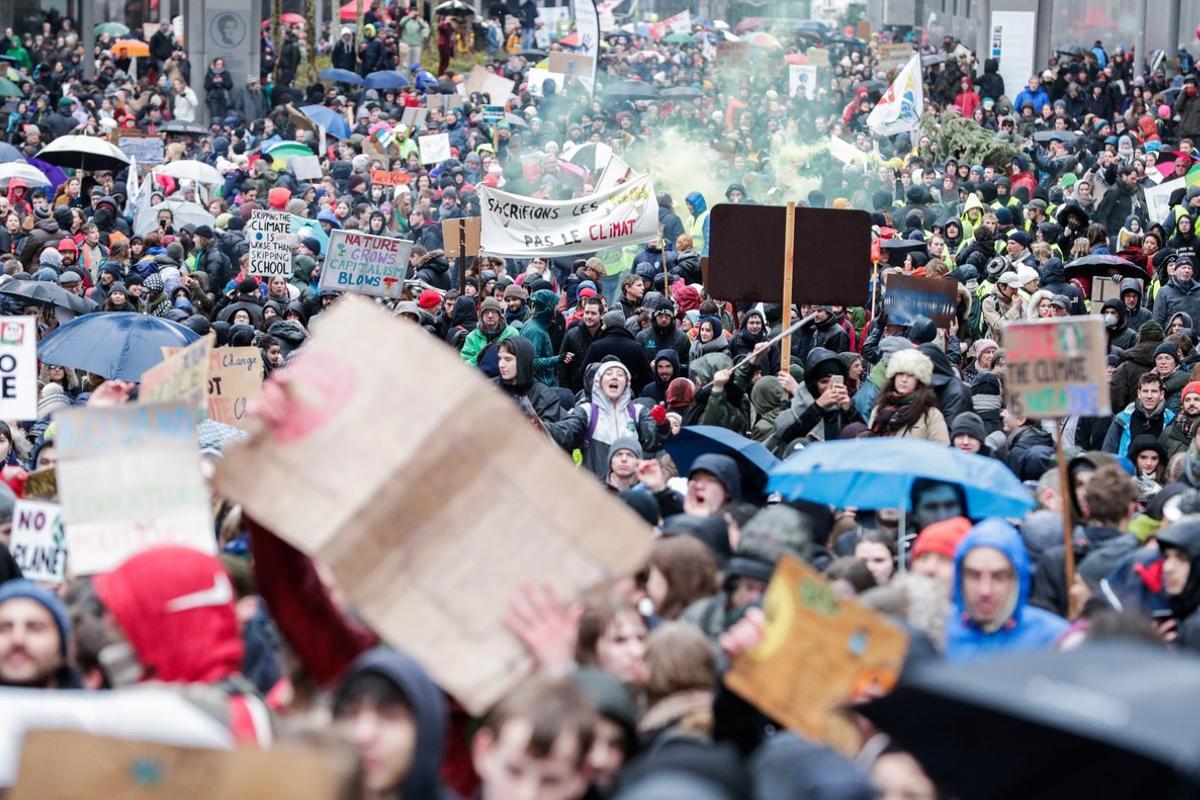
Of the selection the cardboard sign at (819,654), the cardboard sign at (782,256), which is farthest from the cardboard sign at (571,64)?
the cardboard sign at (819,654)

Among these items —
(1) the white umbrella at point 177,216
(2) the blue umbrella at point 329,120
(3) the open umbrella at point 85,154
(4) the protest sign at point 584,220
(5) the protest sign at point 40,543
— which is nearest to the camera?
(5) the protest sign at point 40,543

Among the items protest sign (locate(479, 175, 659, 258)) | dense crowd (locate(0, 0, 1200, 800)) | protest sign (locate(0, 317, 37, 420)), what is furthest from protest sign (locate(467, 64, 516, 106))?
protest sign (locate(0, 317, 37, 420))

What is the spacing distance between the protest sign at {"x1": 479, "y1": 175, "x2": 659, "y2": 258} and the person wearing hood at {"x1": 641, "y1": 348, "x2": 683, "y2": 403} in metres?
3.88

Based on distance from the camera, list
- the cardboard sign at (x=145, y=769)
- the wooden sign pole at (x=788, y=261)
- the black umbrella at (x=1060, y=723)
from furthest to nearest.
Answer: the wooden sign pole at (x=788, y=261)
the black umbrella at (x=1060, y=723)
the cardboard sign at (x=145, y=769)

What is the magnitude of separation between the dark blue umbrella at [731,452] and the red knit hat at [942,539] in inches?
73.2

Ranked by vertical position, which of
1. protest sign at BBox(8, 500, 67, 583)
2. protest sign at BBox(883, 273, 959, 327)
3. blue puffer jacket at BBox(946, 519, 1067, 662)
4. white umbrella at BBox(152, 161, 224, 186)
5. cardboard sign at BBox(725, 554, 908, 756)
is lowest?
white umbrella at BBox(152, 161, 224, 186)

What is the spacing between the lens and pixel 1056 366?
6.84 meters

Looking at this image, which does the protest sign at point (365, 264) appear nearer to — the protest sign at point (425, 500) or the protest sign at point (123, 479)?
the protest sign at point (123, 479)

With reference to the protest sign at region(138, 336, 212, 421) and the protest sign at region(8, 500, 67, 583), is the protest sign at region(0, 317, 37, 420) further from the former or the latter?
the protest sign at region(8, 500, 67, 583)

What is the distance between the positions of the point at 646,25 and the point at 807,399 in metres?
34.1

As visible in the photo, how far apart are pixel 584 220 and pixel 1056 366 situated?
31.9 ft

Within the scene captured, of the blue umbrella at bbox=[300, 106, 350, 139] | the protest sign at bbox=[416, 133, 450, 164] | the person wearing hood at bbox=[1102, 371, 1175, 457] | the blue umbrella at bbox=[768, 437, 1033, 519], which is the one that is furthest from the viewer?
the blue umbrella at bbox=[300, 106, 350, 139]

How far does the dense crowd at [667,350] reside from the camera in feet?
14.5

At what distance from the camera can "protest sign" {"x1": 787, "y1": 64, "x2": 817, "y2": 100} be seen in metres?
30.1
